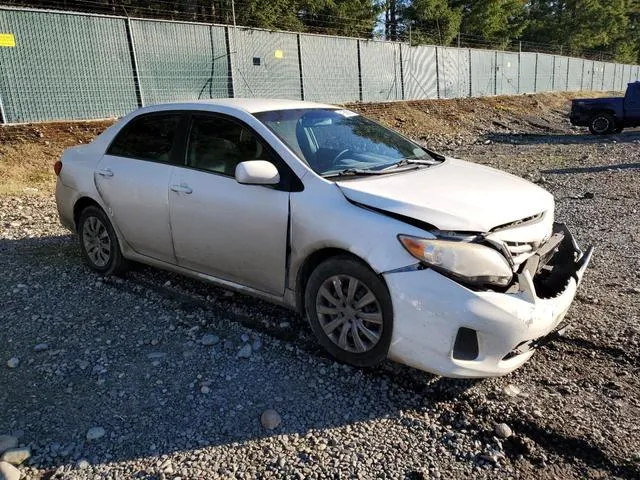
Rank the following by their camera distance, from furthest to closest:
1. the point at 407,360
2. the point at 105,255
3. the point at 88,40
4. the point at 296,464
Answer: the point at 88,40 → the point at 105,255 → the point at 407,360 → the point at 296,464

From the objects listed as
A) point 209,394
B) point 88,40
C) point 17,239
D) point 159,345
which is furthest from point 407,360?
point 88,40

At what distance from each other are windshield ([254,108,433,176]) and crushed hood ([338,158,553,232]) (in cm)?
29

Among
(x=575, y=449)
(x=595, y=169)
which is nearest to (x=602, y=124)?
(x=595, y=169)

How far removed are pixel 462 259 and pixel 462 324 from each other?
0.34 metres

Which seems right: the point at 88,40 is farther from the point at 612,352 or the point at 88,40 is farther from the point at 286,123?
the point at 612,352

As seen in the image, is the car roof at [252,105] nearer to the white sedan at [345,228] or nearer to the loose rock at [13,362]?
the white sedan at [345,228]

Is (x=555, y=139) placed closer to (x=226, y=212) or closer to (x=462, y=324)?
(x=226, y=212)

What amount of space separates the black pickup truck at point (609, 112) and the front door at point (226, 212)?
18477mm

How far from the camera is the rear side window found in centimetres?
430

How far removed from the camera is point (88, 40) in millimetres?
12383

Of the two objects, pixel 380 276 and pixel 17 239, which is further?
pixel 17 239

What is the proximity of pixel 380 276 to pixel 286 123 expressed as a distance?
152cm

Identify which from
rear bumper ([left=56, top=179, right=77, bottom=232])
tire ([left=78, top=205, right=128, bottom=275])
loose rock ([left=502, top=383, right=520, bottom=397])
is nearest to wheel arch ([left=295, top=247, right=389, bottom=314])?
loose rock ([left=502, top=383, right=520, bottom=397])

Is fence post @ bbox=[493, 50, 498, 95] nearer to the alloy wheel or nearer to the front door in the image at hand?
the front door
